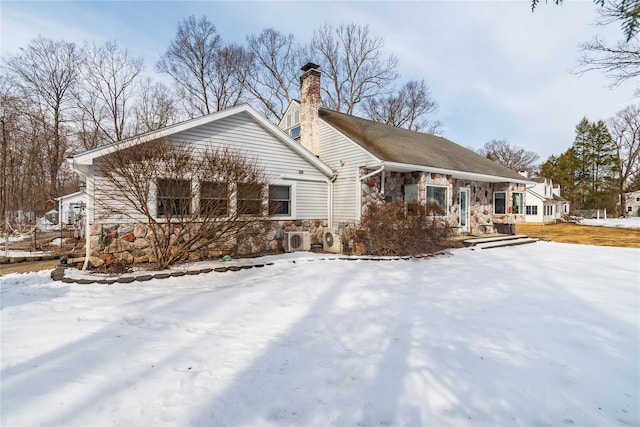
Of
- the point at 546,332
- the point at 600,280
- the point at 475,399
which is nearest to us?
the point at 475,399

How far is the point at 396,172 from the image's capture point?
37.0ft

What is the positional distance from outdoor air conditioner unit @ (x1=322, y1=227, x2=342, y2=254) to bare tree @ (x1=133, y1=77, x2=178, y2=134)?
67.5 ft

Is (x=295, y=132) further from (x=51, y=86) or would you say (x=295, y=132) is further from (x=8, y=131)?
(x=51, y=86)

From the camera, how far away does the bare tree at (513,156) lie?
45750mm

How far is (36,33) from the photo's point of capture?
803 inches

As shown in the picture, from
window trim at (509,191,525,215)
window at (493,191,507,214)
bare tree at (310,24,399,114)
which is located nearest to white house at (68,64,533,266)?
window at (493,191,507,214)

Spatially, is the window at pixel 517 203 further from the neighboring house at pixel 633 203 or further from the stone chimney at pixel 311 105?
the neighboring house at pixel 633 203

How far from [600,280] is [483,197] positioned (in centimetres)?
946

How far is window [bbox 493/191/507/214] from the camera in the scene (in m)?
15.0

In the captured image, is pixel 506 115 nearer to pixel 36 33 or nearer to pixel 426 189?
pixel 426 189

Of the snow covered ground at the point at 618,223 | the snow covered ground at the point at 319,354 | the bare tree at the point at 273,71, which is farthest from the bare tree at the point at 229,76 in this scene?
the snow covered ground at the point at 618,223

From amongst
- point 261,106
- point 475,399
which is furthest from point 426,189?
point 261,106

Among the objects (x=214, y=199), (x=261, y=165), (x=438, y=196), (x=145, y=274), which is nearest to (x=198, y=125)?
(x=261, y=165)

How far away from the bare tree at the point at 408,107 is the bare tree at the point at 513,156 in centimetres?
2324
